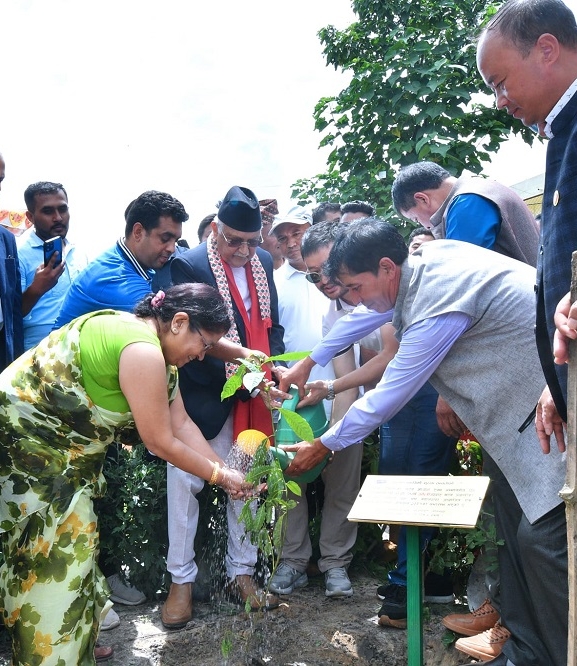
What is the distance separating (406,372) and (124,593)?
2.13m

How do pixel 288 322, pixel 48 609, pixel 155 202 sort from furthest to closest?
pixel 288 322
pixel 155 202
pixel 48 609

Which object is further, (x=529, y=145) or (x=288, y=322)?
(x=529, y=145)

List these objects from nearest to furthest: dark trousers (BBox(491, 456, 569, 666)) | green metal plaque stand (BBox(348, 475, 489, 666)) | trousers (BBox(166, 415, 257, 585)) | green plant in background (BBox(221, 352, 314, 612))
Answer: dark trousers (BBox(491, 456, 569, 666))
green metal plaque stand (BBox(348, 475, 489, 666))
green plant in background (BBox(221, 352, 314, 612))
trousers (BBox(166, 415, 257, 585))

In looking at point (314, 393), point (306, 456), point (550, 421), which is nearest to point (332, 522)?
point (314, 393)

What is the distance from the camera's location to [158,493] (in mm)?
3893

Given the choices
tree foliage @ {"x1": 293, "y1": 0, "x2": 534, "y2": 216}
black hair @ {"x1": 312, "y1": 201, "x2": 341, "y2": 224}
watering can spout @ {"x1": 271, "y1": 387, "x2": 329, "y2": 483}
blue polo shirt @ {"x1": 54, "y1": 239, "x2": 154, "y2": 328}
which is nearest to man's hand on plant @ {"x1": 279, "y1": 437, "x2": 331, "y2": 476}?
watering can spout @ {"x1": 271, "y1": 387, "x2": 329, "y2": 483}

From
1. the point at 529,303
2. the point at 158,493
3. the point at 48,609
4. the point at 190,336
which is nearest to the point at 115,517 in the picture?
the point at 158,493

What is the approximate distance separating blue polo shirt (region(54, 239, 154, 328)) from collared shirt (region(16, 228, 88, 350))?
465 millimetres

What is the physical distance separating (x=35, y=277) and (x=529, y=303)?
8.86 feet

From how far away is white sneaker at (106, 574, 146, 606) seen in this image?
388cm

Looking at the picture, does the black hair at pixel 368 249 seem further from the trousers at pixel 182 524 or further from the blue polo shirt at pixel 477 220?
the trousers at pixel 182 524

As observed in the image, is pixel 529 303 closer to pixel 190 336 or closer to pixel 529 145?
pixel 190 336

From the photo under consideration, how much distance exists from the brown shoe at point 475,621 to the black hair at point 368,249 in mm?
1665

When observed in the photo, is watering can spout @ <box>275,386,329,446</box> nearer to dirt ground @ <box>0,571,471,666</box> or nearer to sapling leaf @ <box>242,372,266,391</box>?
sapling leaf @ <box>242,372,266,391</box>
